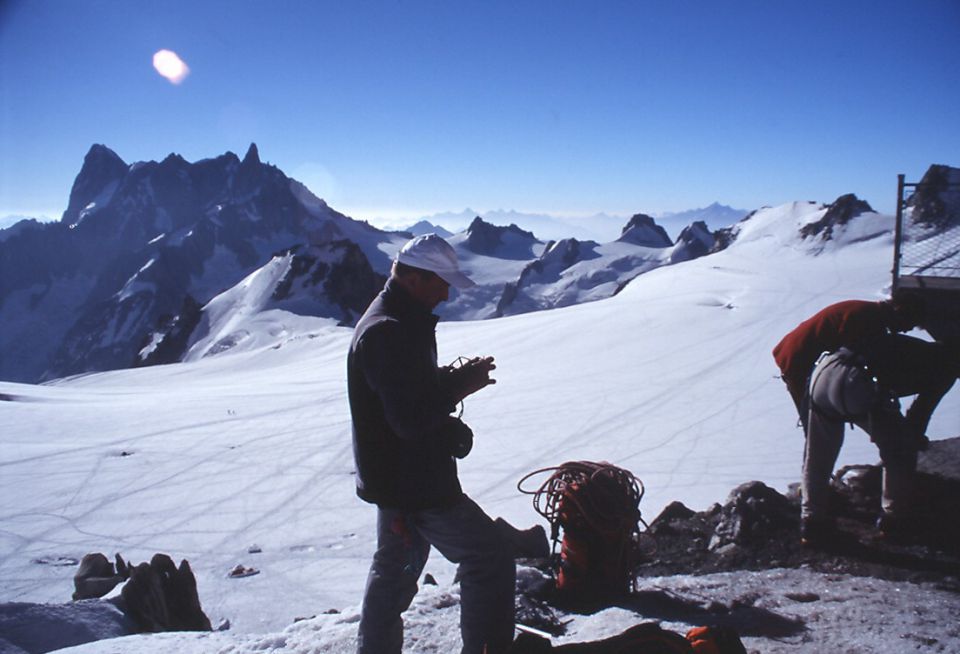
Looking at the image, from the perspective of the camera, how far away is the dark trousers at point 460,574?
3057 millimetres

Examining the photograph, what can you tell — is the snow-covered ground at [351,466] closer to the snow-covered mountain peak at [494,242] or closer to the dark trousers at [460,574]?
the dark trousers at [460,574]

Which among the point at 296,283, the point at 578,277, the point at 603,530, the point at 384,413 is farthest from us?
the point at 578,277

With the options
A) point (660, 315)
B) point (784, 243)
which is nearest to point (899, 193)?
point (660, 315)

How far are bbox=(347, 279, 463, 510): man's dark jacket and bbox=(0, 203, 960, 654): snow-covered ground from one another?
1.31 metres

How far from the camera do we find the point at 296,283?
59781 millimetres

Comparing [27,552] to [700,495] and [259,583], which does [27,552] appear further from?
[700,495]

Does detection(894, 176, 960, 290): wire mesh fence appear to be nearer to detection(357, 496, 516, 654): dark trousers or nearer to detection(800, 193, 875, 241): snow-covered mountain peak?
detection(357, 496, 516, 654): dark trousers

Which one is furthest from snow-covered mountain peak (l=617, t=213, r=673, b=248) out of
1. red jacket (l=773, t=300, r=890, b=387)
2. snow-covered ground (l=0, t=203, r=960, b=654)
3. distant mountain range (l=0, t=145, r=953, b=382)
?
red jacket (l=773, t=300, r=890, b=387)

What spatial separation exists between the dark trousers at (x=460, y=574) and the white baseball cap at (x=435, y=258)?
1149mm

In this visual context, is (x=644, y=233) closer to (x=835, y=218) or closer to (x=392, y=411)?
(x=835, y=218)

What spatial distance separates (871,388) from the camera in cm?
438

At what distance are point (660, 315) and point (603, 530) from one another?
18956mm

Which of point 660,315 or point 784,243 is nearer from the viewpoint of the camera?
point 660,315

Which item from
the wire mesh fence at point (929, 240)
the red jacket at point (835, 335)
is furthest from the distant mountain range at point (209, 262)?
the red jacket at point (835, 335)
